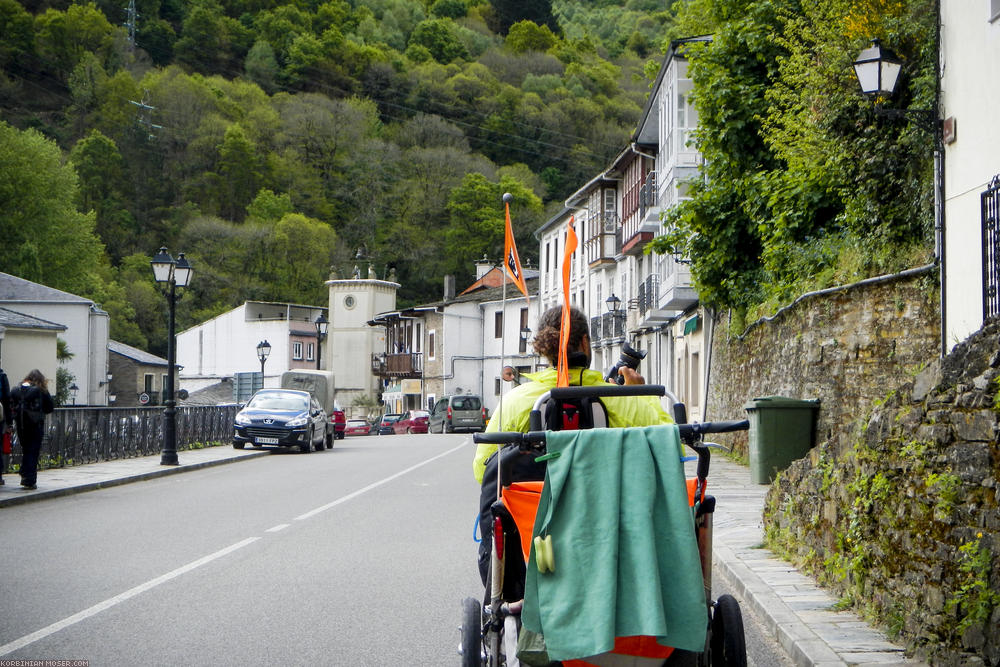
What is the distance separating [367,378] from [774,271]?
6619cm

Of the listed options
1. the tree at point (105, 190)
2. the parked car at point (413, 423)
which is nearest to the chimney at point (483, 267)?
the parked car at point (413, 423)

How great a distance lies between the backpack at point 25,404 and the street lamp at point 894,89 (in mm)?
11700

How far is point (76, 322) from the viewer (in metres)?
55.7

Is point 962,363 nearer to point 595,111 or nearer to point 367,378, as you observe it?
point 595,111

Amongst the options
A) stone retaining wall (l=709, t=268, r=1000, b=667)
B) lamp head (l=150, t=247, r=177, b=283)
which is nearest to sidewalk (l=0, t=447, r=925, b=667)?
stone retaining wall (l=709, t=268, r=1000, b=667)

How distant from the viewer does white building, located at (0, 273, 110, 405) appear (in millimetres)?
52562

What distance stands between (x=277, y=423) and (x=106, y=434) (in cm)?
722

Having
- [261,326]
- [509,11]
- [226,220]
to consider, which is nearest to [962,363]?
[261,326]

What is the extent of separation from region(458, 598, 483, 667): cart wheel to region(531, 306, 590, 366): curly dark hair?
1146 millimetres

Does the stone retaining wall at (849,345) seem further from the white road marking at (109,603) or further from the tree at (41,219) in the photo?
the tree at (41,219)

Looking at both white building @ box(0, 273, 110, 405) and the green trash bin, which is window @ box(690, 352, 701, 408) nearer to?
the green trash bin

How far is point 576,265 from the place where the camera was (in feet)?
204

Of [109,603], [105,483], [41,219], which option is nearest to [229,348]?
[41,219]

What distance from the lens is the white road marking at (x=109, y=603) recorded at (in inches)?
247
